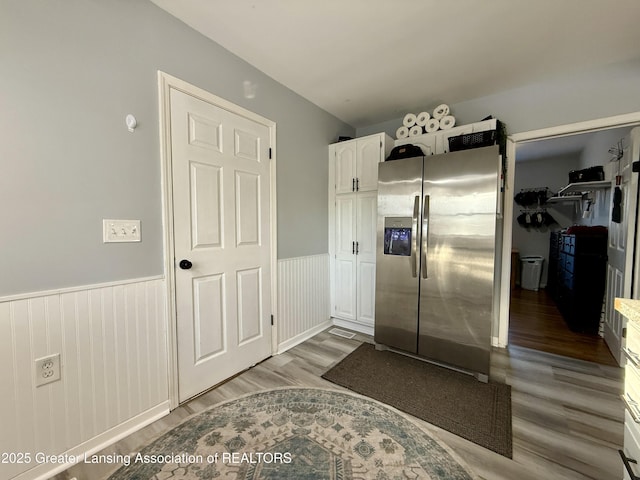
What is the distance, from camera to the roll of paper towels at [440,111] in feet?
8.70

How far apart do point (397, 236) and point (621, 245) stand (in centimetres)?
208

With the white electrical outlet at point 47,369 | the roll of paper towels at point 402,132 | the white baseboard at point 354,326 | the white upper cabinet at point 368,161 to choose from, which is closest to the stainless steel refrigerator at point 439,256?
the white upper cabinet at point 368,161

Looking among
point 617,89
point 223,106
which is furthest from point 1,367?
point 617,89

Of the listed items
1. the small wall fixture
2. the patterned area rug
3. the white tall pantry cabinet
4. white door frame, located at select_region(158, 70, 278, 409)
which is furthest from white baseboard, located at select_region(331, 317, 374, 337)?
the small wall fixture

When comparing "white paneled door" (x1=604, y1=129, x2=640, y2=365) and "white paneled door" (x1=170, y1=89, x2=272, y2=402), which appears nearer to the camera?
"white paneled door" (x1=170, y1=89, x2=272, y2=402)

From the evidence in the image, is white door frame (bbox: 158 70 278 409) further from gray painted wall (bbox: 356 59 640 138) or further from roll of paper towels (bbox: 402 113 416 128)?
gray painted wall (bbox: 356 59 640 138)

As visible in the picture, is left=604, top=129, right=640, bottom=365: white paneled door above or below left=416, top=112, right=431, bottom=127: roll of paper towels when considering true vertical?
below

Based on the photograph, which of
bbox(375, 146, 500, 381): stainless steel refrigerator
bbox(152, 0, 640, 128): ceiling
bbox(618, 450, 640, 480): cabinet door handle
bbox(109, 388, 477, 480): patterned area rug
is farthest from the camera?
bbox(375, 146, 500, 381): stainless steel refrigerator

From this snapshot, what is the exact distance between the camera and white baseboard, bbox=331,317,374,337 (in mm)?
3021

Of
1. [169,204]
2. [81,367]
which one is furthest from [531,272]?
[81,367]

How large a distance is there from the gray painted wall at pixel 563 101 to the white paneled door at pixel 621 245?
0.34 metres

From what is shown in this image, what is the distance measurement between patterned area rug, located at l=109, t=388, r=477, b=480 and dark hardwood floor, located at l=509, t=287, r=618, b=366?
6.63 feet

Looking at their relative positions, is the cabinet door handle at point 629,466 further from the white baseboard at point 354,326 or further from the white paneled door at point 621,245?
the white baseboard at point 354,326

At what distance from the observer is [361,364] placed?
91.9 inches
